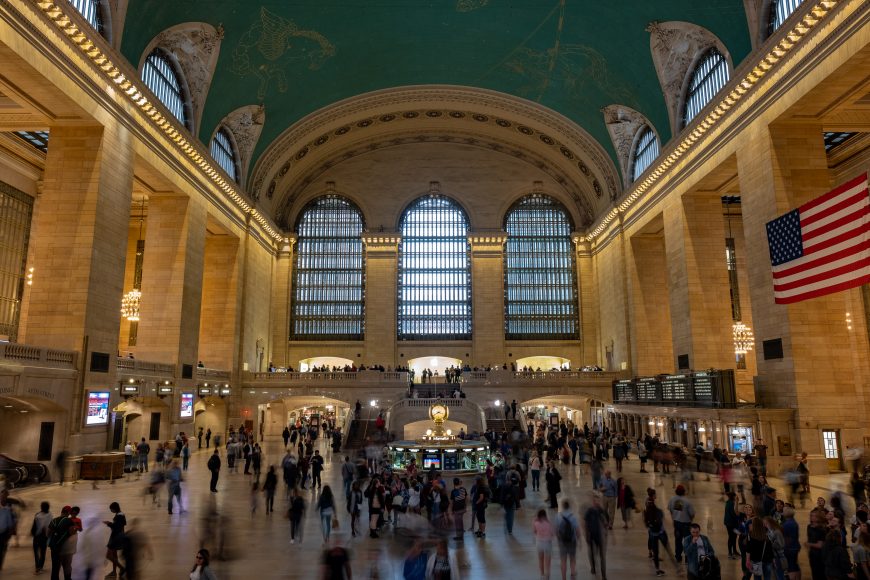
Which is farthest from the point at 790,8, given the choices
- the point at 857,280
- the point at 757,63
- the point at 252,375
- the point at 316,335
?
the point at 316,335

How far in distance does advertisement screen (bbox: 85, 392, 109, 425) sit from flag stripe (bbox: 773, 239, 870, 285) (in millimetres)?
18660

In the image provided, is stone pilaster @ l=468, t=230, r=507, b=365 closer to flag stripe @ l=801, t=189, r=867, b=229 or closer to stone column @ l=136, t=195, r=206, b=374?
stone column @ l=136, t=195, r=206, b=374

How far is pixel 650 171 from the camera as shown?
26656mm

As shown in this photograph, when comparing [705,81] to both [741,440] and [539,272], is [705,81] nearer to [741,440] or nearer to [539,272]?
[741,440]

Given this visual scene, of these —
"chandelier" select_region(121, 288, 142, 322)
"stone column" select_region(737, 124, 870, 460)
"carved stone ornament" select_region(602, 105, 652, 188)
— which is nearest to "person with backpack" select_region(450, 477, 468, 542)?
"stone column" select_region(737, 124, 870, 460)

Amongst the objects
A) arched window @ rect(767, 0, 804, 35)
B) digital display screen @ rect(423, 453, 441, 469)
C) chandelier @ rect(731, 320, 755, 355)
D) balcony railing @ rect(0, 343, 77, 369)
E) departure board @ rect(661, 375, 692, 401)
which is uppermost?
arched window @ rect(767, 0, 804, 35)

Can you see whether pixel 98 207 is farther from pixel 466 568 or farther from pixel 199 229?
pixel 466 568

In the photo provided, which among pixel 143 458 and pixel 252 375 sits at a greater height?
pixel 252 375

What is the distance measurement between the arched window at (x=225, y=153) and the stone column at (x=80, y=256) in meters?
8.97

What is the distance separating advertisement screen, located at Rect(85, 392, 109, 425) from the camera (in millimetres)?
16984

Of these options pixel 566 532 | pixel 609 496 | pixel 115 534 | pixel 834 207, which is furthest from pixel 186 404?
pixel 834 207

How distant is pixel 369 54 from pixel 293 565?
24654mm

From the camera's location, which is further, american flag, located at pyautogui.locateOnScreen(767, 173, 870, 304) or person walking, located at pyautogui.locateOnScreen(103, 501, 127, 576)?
american flag, located at pyautogui.locateOnScreen(767, 173, 870, 304)

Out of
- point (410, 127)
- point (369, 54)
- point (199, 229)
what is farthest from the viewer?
point (410, 127)
